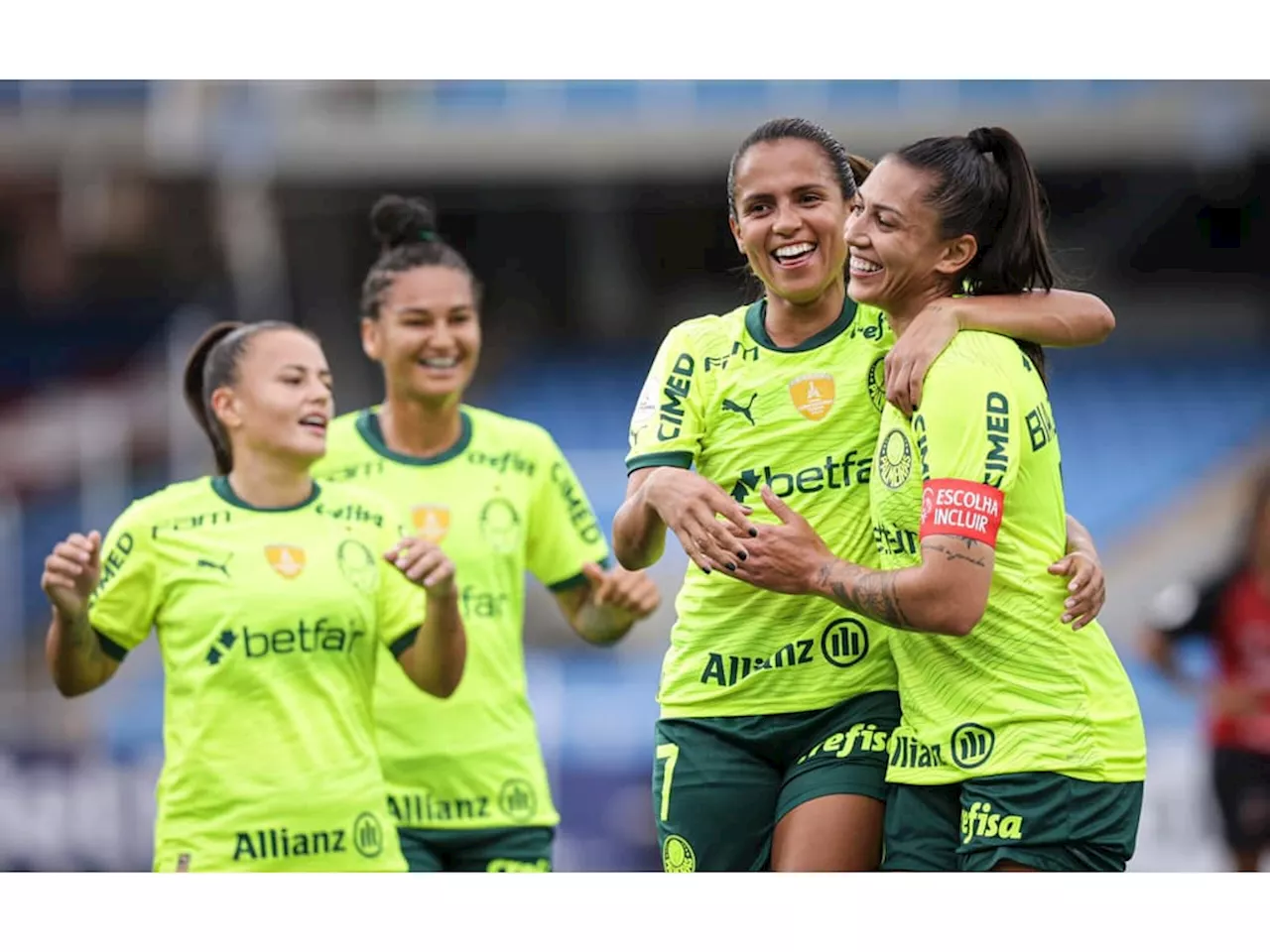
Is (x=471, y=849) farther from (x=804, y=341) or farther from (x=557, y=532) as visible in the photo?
(x=804, y=341)

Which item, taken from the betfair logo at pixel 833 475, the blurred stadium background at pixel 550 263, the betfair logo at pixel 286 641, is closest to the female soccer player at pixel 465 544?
the betfair logo at pixel 286 641

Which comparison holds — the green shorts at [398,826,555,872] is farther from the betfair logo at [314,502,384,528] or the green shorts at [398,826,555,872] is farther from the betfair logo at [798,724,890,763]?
the betfair logo at [798,724,890,763]

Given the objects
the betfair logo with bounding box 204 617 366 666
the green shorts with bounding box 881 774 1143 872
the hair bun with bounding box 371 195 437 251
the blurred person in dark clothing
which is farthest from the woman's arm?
the blurred person in dark clothing

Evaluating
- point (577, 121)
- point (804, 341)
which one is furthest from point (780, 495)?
point (577, 121)

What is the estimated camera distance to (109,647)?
16.9 ft

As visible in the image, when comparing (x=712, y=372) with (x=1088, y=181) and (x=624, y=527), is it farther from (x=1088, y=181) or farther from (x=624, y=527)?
(x=1088, y=181)

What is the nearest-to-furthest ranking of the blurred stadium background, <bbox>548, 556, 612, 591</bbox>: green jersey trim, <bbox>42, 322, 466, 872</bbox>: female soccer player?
<bbox>42, 322, 466, 872</bbox>: female soccer player, <bbox>548, 556, 612, 591</bbox>: green jersey trim, the blurred stadium background

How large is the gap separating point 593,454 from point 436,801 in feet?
31.5

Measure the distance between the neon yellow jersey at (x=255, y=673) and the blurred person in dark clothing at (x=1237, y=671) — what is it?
4805 millimetres

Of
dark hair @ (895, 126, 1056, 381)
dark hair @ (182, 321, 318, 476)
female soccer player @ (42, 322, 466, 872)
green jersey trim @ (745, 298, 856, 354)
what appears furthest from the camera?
dark hair @ (182, 321, 318, 476)

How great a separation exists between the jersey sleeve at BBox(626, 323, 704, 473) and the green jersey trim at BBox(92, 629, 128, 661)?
1.66 m

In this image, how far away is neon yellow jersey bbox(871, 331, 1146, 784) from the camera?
3.75 m

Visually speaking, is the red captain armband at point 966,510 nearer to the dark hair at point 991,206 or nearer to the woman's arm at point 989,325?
the woman's arm at point 989,325

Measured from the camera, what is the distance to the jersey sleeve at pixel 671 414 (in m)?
4.26
